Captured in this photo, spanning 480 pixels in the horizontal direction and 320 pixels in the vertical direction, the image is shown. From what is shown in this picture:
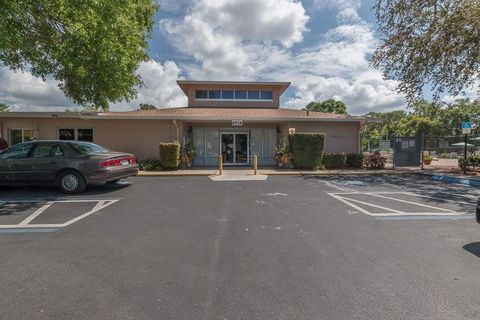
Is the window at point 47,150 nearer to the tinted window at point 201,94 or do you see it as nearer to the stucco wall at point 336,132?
the stucco wall at point 336,132

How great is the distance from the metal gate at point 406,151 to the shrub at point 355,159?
197cm

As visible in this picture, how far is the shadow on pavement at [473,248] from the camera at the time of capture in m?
3.95

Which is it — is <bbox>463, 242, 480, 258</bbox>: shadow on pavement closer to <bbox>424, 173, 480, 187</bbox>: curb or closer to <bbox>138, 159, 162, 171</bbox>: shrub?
<bbox>424, 173, 480, 187</bbox>: curb

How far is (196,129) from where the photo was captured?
17.4m

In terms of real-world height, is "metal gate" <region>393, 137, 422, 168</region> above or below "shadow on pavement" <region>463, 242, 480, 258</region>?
above

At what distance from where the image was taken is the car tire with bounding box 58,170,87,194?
8273 millimetres

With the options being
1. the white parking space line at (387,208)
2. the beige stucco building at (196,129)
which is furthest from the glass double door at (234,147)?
the white parking space line at (387,208)

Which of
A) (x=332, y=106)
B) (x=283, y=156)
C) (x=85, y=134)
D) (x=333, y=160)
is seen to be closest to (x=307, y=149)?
(x=283, y=156)

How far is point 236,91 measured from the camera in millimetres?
20516

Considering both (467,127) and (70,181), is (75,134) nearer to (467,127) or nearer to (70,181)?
(70,181)

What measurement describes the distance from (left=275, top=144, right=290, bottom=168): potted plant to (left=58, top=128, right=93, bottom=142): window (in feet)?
34.9

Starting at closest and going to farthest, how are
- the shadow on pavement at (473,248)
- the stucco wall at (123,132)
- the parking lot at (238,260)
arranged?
1. the parking lot at (238,260)
2. the shadow on pavement at (473,248)
3. the stucco wall at (123,132)

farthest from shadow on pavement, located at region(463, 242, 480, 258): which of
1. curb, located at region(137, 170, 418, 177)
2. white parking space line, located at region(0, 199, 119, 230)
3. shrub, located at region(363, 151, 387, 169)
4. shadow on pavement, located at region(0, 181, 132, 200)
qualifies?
shrub, located at region(363, 151, 387, 169)

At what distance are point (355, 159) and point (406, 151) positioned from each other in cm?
299
